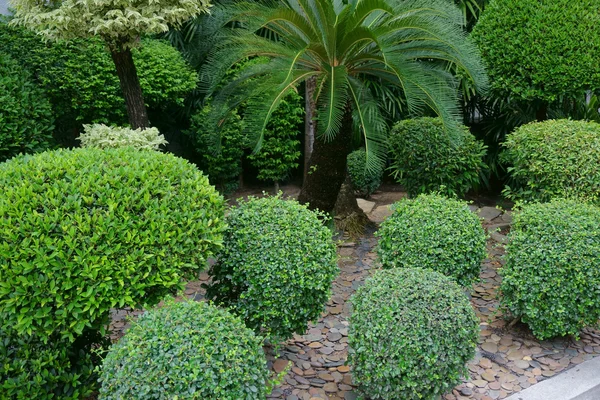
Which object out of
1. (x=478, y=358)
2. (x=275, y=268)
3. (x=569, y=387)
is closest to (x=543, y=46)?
(x=478, y=358)

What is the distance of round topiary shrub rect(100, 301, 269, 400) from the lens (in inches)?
93.5

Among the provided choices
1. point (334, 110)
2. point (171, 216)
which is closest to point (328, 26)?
point (334, 110)

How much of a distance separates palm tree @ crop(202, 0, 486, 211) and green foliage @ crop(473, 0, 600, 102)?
1.00 meters

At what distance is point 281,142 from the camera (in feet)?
23.9

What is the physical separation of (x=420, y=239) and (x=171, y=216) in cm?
172

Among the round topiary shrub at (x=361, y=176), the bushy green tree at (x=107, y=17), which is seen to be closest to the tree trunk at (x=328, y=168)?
the bushy green tree at (x=107, y=17)

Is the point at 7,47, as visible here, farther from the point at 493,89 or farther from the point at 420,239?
the point at 493,89

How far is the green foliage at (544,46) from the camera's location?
561cm

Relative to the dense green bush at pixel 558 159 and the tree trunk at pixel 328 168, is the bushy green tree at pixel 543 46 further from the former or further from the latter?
the tree trunk at pixel 328 168

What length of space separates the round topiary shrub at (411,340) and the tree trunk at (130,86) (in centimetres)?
329

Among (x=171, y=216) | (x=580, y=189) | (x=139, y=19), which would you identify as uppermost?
(x=139, y=19)

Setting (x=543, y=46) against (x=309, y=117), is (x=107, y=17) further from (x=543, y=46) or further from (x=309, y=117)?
(x=543, y=46)

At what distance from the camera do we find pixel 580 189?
192 inches

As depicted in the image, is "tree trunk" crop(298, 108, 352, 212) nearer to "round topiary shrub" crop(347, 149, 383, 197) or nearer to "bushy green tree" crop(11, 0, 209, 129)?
"bushy green tree" crop(11, 0, 209, 129)
